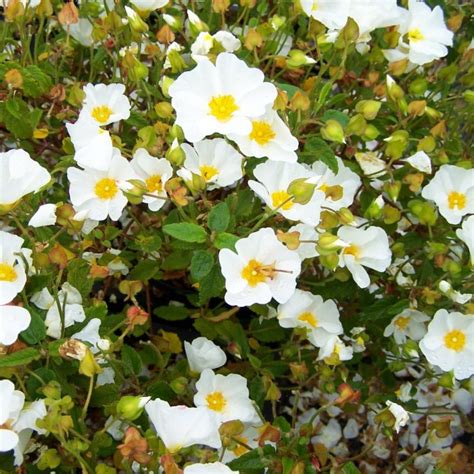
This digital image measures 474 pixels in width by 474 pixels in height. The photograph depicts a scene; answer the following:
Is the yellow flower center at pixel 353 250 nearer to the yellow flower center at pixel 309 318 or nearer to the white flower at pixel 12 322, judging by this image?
the yellow flower center at pixel 309 318

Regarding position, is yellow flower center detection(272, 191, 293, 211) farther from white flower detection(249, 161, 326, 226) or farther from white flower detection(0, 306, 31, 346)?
white flower detection(0, 306, 31, 346)

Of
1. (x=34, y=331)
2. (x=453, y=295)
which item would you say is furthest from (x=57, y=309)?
(x=453, y=295)

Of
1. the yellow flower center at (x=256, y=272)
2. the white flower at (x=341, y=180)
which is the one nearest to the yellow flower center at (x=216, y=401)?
the yellow flower center at (x=256, y=272)

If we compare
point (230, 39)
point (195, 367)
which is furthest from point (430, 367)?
point (230, 39)

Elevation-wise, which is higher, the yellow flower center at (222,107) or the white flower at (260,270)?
the yellow flower center at (222,107)

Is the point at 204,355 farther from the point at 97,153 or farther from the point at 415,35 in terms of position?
the point at 415,35

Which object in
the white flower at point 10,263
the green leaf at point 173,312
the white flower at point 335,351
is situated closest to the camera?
the white flower at point 10,263

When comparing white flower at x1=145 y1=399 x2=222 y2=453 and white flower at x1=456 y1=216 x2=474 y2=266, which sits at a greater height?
white flower at x1=456 y1=216 x2=474 y2=266

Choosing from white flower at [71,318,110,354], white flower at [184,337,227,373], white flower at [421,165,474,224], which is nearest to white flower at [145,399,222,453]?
white flower at [71,318,110,354]
